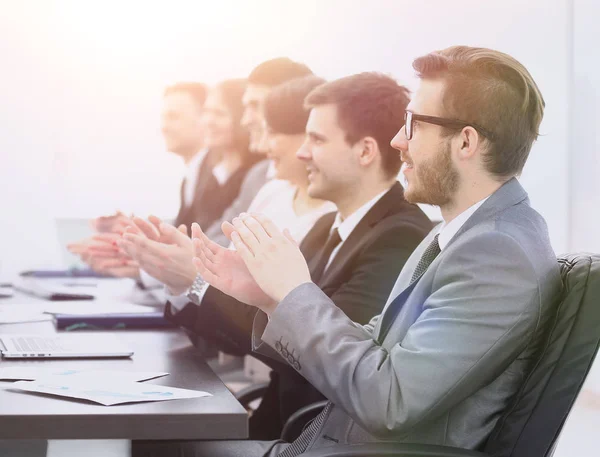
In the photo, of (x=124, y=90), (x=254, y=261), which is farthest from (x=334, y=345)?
(x=124, y=90)

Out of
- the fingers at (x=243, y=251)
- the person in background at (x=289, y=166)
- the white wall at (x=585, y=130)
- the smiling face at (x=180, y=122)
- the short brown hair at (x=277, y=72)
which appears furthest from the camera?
the smiling face at (x=180, y=122)

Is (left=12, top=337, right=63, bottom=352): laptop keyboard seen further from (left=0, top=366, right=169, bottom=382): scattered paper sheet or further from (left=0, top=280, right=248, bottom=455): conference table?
(left=0, top=280, right=248, bottom=455): conference table

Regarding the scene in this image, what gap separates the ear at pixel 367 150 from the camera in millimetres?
2641

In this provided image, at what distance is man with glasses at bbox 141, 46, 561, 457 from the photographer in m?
1.39

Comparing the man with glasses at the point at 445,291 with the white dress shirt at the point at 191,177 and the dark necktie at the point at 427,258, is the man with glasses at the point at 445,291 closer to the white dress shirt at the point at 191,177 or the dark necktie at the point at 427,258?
the dark necktie at the point at 427,258

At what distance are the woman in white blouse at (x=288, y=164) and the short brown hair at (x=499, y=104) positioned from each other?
148cm

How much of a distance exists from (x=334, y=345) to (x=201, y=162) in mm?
2392

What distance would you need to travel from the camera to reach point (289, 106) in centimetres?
348

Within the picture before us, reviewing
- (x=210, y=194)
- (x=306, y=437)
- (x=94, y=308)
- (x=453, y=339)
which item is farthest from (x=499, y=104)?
(x=210, y=194)

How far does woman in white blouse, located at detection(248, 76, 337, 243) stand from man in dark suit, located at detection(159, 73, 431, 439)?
0.29 m

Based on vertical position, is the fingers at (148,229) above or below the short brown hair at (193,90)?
below

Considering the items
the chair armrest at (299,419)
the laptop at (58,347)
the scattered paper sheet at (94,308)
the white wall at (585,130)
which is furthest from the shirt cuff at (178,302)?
the white wall at (585,130)

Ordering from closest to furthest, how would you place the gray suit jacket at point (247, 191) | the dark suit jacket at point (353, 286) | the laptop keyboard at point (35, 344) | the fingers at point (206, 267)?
the fingers at point (206, 267), the laptop keyboard at point (35, 344), the dark suit jacket at point (353, 286), the gray suit jacket at point (247, 191)

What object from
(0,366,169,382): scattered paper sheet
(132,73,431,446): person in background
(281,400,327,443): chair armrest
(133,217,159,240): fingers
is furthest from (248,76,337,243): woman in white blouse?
(0,366,169,382): scattered paper sheet
